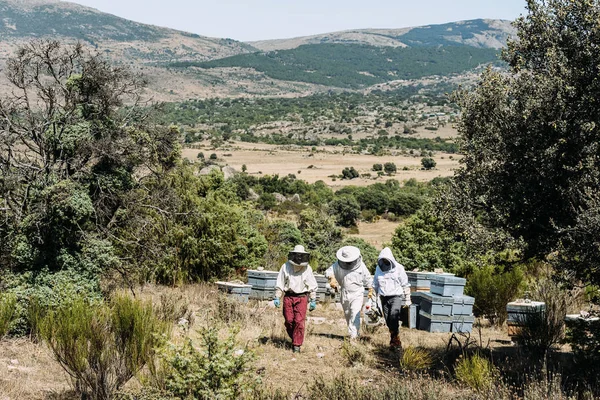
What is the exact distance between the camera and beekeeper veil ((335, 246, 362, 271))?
10.9 m

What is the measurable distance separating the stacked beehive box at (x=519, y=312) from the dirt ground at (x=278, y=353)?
1.74ft

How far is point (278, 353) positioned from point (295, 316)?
0.69m

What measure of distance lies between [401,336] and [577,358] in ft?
13.1

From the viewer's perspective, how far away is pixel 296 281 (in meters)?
10.7

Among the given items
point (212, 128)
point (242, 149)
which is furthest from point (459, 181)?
point (212, 128)

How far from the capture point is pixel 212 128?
128625 mm

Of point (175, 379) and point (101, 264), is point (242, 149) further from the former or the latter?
point (175, 379)

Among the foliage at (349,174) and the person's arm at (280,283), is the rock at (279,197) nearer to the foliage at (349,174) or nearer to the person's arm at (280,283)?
the foliage at (349,174)

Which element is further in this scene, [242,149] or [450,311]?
[242,149]

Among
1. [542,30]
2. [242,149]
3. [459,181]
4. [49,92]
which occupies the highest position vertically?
[542,30]

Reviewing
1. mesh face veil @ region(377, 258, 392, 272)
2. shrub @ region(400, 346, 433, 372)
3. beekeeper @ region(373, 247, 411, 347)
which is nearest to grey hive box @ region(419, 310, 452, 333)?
beekeeper @ region(373, 247, 411, 347)

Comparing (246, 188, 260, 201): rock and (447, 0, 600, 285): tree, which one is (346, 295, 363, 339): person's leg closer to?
(447, 0, 600, 285): tree

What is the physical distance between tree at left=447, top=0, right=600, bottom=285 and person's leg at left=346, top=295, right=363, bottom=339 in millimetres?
2874

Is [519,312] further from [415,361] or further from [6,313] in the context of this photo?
[6,313]
